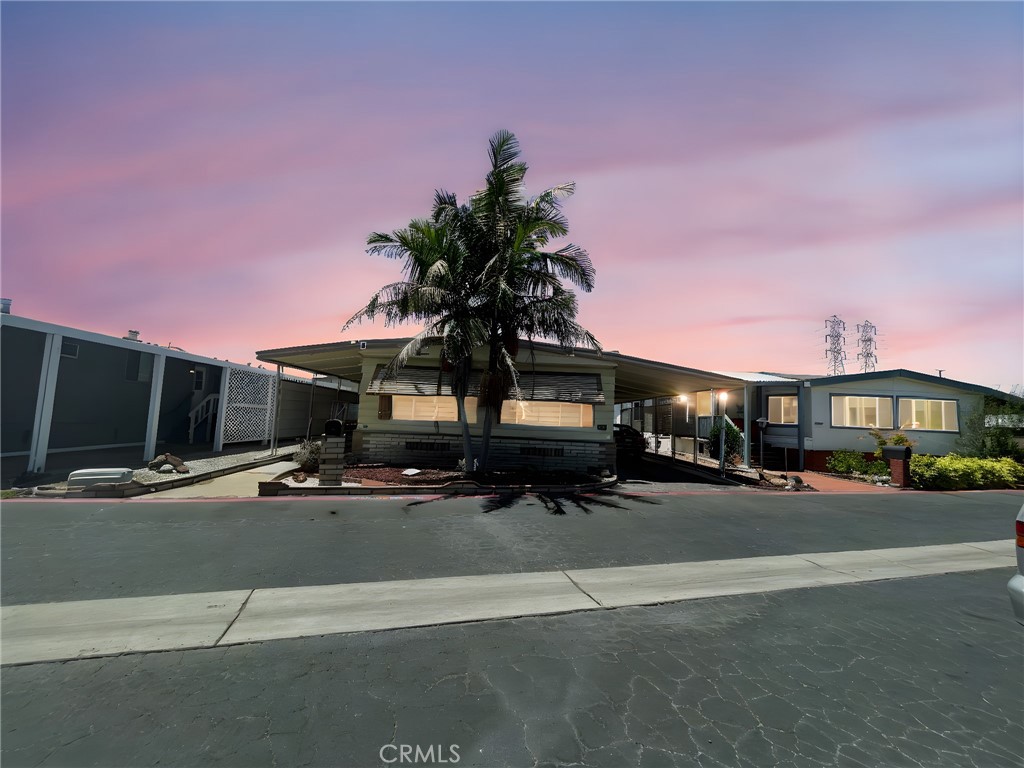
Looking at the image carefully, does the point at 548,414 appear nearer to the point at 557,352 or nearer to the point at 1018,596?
the point at 557,352

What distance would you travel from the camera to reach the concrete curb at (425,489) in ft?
31.6

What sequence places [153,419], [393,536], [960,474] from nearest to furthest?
[393,536], [153,419], [960,474]

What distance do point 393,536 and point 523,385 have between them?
8085 millimetres

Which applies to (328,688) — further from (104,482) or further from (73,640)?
(104,482)

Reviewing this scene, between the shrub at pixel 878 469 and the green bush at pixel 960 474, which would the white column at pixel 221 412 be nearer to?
the shrub at pixel 878 469

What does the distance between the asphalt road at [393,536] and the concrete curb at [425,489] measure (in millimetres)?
542

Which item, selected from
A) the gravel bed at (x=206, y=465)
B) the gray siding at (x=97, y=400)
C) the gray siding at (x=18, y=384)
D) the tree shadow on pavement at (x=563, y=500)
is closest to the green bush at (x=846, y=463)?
the tree shadow on pavement at (x=563, y=500)

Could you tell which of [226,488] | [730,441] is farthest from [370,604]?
[730,441]

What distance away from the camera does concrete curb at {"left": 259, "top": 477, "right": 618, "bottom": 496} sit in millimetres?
9625

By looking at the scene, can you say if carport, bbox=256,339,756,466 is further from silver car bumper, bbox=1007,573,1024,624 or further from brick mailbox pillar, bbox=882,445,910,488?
silver car bumper, bbox=1007,573,1024,624

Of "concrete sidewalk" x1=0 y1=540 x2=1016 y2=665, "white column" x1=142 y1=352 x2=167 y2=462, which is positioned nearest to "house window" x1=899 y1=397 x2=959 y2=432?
"concrete sidewalk" x1=0 y1=540 x2=1016 y2=665

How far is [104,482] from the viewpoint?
9.01 m

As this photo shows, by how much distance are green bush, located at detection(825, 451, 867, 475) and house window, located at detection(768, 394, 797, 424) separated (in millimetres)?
2064

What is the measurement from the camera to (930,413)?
18.8 metres
